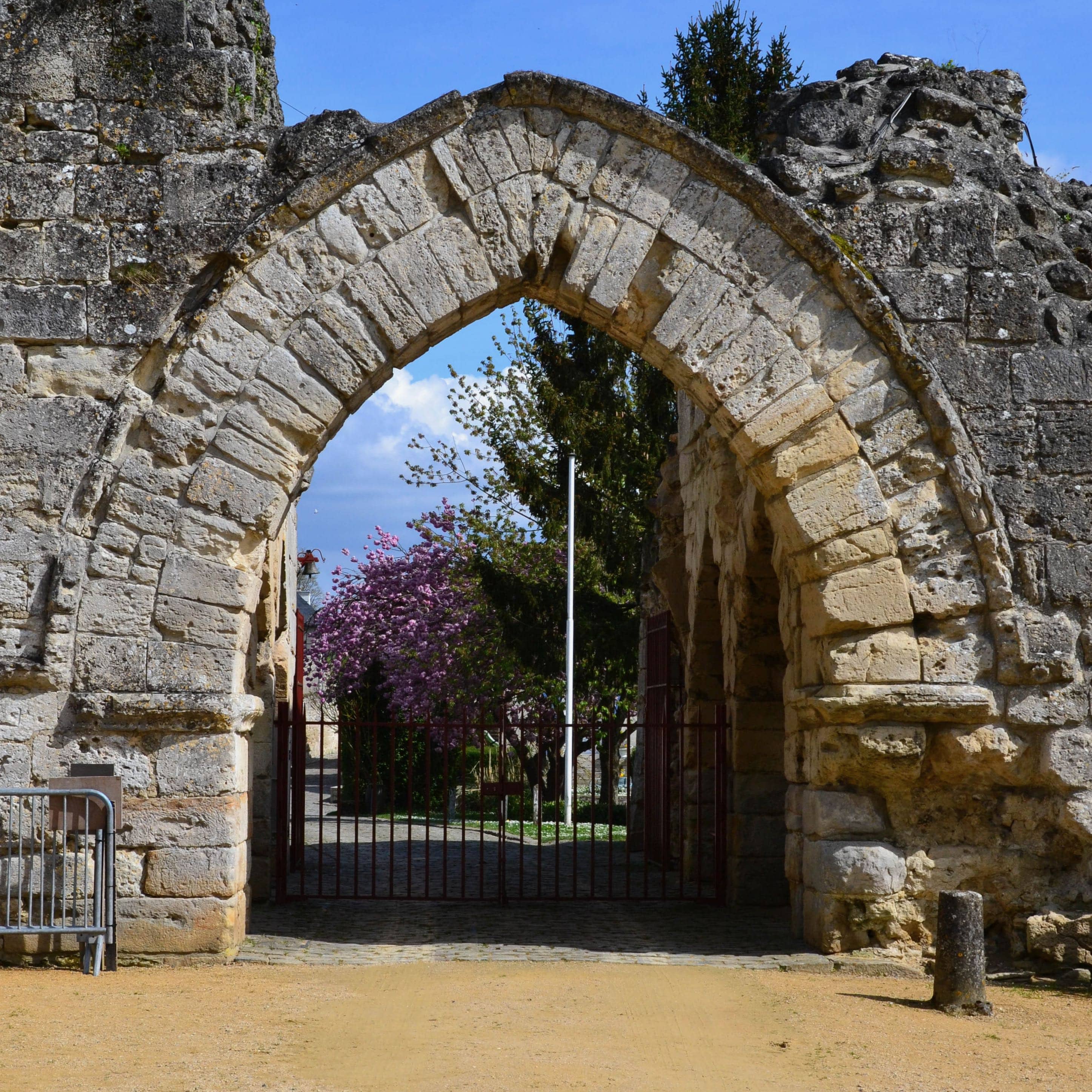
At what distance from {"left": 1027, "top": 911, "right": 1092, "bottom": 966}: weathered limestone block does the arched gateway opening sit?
0.56 m

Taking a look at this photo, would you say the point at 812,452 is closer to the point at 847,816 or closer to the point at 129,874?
the point at 847,816

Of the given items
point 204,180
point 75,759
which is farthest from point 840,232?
point 75,759

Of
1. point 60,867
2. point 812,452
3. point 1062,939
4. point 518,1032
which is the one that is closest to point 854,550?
point 812,452

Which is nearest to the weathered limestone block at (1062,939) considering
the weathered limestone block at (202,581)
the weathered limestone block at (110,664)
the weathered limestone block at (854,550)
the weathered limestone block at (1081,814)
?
A: the weathered limestone block at (1081,814)

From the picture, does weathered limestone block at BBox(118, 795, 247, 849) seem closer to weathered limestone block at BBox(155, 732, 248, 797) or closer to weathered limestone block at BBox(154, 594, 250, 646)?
weathered limestone block at BBox(155, 732, 248, 797)

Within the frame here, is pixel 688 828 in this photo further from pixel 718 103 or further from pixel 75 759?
pixel 718 103

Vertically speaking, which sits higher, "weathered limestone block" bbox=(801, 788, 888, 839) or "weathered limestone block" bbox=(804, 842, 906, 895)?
"weathered limestone block" bbox=(801, 788, 888, 839)

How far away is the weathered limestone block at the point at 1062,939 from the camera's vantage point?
6.38m

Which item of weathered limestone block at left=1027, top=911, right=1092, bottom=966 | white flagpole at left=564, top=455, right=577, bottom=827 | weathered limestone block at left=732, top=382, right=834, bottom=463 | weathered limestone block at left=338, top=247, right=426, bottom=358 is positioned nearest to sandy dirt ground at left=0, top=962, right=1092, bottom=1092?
weathered limestone block at left=1027, top=911, right=1092, bottom=966

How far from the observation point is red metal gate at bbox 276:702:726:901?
8.93m

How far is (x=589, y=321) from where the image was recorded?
7.13m

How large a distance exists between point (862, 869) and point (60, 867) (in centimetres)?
384

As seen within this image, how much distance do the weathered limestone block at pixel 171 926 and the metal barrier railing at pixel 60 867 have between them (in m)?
0.11

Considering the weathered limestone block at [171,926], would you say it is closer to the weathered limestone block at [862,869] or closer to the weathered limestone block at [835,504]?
the weathered limestone block at [862,869]
